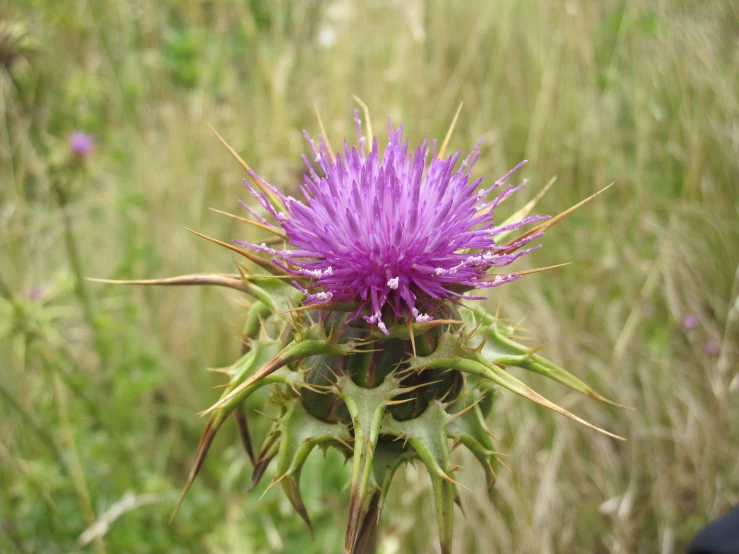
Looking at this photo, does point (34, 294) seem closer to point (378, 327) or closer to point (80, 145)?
point (80, 145)

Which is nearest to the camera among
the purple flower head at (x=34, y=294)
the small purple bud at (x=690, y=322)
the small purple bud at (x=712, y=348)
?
the purple flower head at (x=34, y=294)

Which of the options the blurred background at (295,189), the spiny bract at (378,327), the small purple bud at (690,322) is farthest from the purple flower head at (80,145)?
the small purple bud at (690,322)

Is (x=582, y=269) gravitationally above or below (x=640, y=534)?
above

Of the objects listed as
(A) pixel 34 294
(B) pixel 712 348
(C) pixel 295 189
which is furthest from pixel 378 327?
(B) pixel 712 348

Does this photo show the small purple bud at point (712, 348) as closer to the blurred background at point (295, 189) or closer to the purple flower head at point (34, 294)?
the blurred background at point (295, 189)

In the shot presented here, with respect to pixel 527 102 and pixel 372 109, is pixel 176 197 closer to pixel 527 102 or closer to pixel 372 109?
pixel 372 109

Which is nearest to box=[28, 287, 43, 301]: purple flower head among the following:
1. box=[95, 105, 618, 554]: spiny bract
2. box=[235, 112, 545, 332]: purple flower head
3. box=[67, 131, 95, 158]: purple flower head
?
box=[67, 131, 95, 158]: purple flower head

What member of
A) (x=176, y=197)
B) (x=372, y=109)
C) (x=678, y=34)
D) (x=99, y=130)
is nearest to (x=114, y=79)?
(x=99, y=130)
